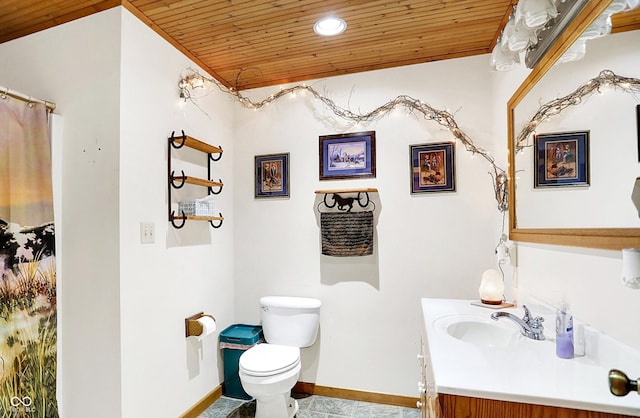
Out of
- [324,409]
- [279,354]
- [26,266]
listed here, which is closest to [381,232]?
[279,354]

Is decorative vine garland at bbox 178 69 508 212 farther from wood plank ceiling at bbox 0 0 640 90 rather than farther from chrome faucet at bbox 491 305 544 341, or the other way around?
chrome faucet at bbox 491 305 544 341

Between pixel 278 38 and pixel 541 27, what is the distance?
143cm

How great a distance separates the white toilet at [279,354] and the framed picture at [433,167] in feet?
3.75

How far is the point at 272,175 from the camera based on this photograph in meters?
2.69

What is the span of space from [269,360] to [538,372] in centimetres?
148

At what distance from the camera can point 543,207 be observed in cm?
154

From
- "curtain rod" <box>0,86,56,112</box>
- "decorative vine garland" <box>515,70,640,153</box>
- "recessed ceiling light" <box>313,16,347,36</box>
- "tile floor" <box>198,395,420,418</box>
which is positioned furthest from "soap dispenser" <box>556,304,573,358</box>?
"curtain rod" <box>0,86,56,112</box>

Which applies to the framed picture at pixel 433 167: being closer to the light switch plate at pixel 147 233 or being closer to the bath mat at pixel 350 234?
the bath mat at pixel 350 234

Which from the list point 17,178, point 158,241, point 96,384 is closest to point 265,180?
point 158,241

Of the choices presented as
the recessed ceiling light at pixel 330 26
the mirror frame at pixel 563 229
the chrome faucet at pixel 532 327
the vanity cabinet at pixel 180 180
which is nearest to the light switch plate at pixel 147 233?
the vanity cabinet at pixel 180 180

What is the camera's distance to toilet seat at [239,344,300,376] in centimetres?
198

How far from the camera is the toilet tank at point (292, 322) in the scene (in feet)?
7.88

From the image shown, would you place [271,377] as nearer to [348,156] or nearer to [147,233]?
[147,233]

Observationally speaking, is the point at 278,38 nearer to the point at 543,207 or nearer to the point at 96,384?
the point at 543,207
